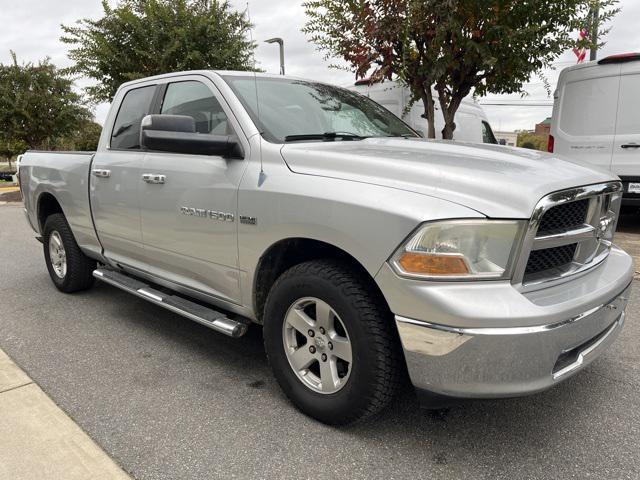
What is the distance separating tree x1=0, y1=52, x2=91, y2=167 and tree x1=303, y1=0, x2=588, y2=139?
14231mm

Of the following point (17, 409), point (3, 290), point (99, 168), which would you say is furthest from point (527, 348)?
point (3, 290)

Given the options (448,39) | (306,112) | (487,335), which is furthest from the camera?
(448,39)

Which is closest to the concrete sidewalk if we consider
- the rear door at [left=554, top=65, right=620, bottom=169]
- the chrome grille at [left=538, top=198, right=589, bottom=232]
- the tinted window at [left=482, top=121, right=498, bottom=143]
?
the chrome grille at [left=538, top=198, right=589, bottom=232]

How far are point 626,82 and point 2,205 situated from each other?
15.1m

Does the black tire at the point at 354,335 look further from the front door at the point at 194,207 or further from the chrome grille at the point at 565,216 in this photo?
the chrome grille at the point at 565,216

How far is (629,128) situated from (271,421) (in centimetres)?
686

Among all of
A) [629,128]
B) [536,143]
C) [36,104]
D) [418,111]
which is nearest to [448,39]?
[418,111]

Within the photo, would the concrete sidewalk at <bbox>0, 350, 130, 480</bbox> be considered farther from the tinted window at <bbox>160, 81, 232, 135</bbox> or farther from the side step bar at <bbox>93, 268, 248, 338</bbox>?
the tinted window at <bbox>160, 81, 232, 135</bbox>

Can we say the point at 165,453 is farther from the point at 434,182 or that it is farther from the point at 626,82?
the point at 626,82

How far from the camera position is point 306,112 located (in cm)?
320

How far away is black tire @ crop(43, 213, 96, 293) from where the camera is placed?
467cm

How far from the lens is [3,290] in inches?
201

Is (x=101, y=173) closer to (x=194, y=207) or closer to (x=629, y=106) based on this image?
(x=194, y=207)

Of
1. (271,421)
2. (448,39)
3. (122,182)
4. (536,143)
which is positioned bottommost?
(536,143)
